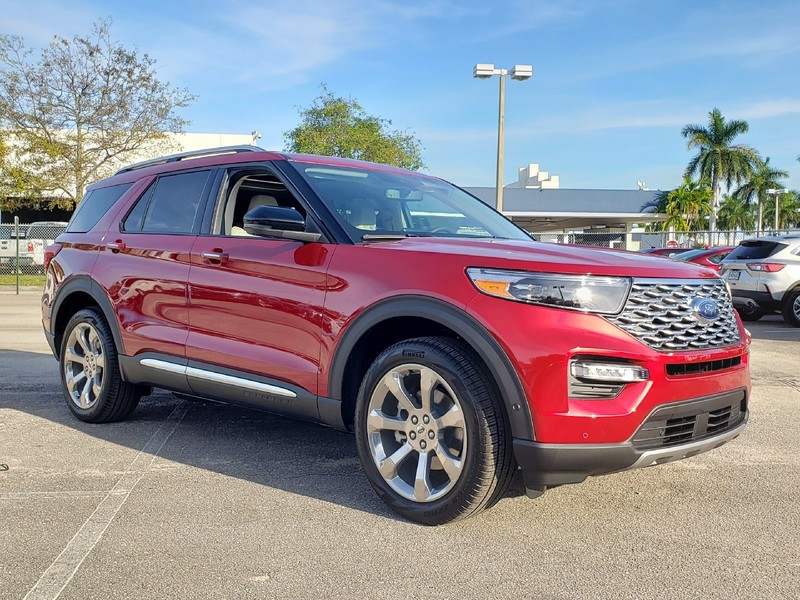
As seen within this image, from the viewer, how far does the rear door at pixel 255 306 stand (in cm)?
408

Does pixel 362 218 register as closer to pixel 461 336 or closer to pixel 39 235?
pixel 461 336

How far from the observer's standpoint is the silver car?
12992mm

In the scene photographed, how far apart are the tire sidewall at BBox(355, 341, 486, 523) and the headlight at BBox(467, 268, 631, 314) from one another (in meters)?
0.45

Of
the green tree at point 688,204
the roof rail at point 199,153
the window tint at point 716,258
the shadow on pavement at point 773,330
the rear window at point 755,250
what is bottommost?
the shadow on pavement at point 773,330

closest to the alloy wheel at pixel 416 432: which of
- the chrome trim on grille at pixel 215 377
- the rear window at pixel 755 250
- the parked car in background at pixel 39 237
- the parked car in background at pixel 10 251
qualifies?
the chrome trim on grille at pixel 215 377

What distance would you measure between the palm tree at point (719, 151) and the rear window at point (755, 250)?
1883 inches

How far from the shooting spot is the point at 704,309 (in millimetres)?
3523

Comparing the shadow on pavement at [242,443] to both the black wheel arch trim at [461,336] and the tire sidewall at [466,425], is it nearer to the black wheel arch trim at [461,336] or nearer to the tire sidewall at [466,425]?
the tire sidewall at [466,425]

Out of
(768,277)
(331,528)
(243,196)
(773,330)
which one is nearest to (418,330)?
(331,528)

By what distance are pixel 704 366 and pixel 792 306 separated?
10825mm

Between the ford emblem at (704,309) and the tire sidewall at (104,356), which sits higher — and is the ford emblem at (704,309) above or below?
above

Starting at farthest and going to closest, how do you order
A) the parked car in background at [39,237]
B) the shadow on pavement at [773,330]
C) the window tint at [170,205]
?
the parked car in background at [39,237]
the shadow on pavement at [773,330]
the window tint at [170,205]

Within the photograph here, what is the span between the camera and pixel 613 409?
322 cm

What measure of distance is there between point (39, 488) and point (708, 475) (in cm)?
367
